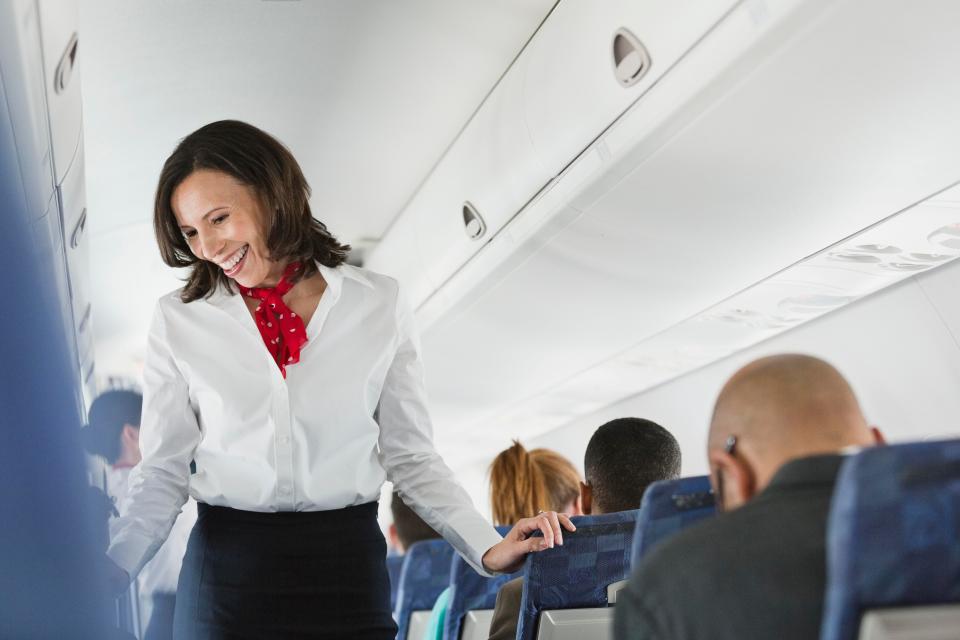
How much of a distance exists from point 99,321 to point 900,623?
818 centimetres

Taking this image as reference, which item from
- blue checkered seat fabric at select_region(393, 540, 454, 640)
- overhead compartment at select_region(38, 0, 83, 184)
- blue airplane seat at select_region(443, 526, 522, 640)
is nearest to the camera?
overhead compartment at select_region(38, 0, 83, 184)

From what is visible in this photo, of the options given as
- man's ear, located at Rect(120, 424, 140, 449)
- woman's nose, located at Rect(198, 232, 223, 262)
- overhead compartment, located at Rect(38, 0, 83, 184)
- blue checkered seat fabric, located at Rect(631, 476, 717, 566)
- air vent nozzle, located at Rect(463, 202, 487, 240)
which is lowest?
blue checkered seat fabric, located at Rect(631, 476, 717, 566)

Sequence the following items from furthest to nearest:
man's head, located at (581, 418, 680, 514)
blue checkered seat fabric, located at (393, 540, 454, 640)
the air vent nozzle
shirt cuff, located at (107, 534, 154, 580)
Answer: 1. the air vent nozzle
2. blue checkered seat fabric, located at (393, 540, 454, 640)
3. man's head, located at (581, 418, 680, 514)
4. shirt cuff, located at (107, 534, 154, 580)

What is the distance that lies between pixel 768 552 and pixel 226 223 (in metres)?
1.51

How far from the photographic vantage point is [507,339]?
5.87m

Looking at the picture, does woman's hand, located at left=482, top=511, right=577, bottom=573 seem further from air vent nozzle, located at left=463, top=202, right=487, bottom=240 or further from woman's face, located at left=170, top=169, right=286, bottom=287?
air vent nozzle, located at left=463, top=202, right=487, bottom=240

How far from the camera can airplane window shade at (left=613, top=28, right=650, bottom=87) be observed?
3039mm

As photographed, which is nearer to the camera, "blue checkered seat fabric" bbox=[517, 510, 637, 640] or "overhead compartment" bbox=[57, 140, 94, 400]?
"blue checkered seat fabric" bbox=[517, 510, 637, 640]

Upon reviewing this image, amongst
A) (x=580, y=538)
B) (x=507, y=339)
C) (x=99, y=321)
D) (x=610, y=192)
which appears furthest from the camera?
(x=99, y=321)

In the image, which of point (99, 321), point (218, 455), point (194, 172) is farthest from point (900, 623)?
point (99, 321)

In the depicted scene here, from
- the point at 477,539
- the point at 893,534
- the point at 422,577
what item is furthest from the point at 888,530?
the point at 422,577

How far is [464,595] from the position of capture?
344 cm

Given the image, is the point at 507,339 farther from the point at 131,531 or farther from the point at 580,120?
the point at 131,531

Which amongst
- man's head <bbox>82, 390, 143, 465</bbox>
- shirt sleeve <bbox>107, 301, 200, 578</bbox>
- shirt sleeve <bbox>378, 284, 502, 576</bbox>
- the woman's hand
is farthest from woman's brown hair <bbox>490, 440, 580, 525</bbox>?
shirt sleeve <bbox>107, 301, 200, 578</bbox>
